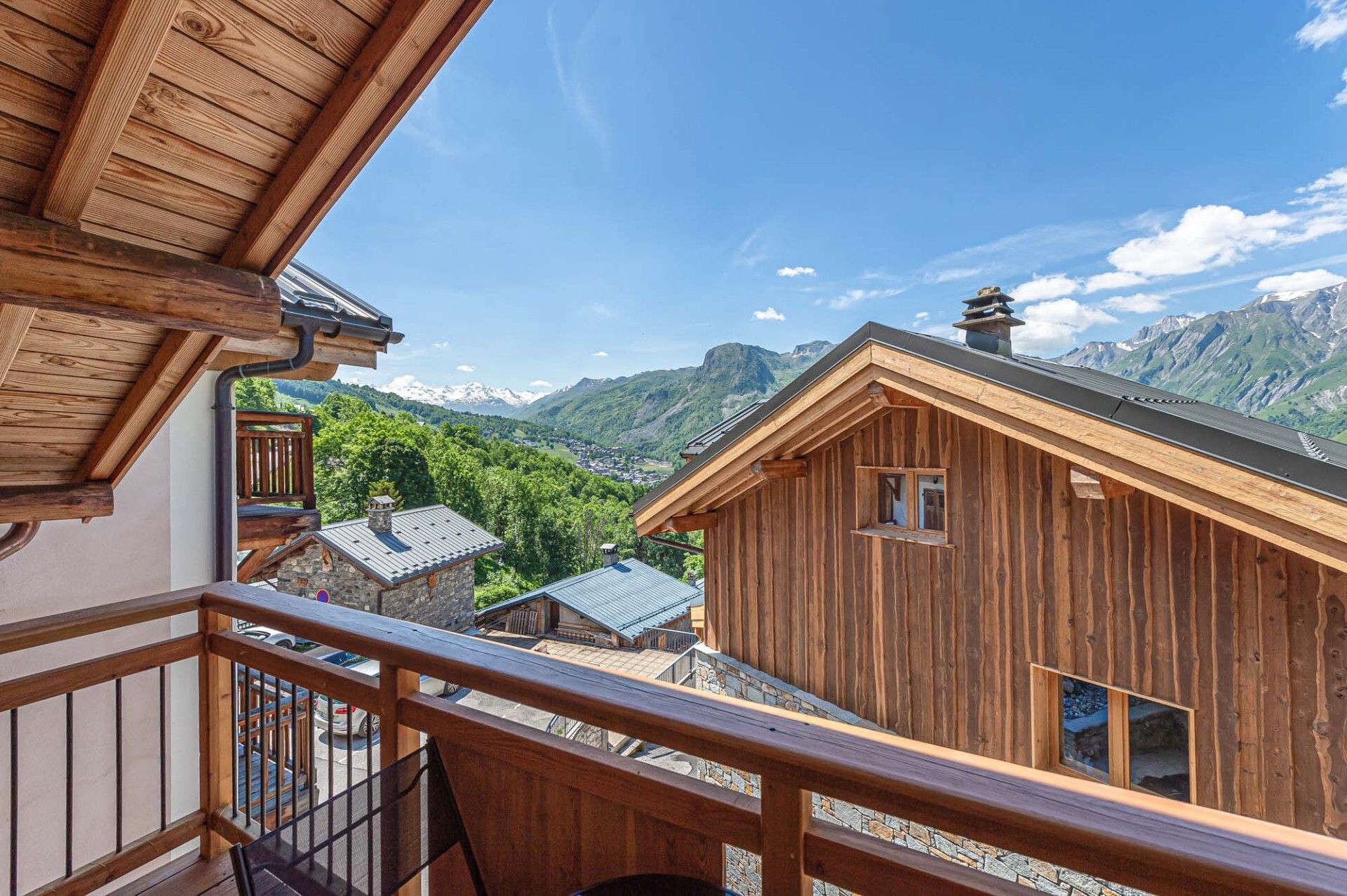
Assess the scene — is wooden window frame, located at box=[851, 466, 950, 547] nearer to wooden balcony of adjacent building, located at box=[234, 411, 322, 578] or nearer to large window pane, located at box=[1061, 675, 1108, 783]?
large window pane, located at box=[1061, 675, 1108, 783]

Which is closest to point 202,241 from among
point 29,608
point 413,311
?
point 29,608

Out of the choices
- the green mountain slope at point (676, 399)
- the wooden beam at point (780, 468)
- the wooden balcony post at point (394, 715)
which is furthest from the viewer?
the green mountain slope at point (676, 399)

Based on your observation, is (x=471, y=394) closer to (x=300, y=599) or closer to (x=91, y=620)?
(x=91, y=620)

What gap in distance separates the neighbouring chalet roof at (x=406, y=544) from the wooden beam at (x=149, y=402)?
37.2 ft

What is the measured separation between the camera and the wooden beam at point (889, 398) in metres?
3.47

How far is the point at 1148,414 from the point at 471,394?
13132 centimetres

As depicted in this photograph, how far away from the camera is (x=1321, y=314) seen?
39.1 m

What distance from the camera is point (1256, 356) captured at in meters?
35.4

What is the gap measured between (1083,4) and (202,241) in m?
28.7

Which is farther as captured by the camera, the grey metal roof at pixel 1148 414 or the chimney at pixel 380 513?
the chimney at pixel 380 513

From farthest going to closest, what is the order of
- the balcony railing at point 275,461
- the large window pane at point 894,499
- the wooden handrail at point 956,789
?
1. the balcony railing at point 275,461
2. the large window pane at point 894,499
3. the wooden handrail at point 956,789

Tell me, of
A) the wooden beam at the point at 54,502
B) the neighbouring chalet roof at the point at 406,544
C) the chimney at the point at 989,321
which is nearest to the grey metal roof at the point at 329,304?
the wooden beam at the point at 54,502

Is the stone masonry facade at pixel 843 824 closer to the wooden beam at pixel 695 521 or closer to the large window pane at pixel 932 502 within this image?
the wooden beam at pixel 695 521

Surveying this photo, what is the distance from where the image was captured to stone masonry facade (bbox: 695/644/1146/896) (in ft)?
9.36
